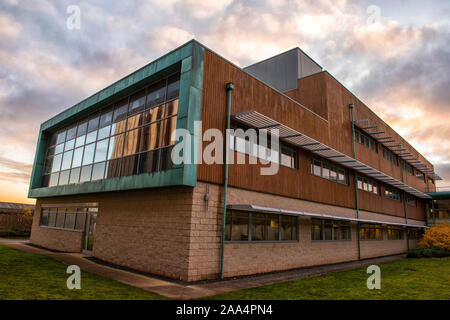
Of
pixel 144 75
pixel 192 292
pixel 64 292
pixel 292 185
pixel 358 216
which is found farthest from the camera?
pixel 358 216

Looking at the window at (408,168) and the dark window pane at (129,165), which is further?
the window at (408,168)

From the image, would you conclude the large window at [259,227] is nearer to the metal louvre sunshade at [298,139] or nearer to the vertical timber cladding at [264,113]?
the vertical timber cladding at [264,113]

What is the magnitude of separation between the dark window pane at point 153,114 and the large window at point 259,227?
5.22 meters

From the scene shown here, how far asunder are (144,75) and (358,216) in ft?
55.6

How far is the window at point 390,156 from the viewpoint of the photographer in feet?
93.2

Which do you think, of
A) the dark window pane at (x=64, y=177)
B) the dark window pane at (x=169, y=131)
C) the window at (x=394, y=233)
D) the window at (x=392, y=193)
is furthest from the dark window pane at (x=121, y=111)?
the window at (x=394, y=233)

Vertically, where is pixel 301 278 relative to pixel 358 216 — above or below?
below

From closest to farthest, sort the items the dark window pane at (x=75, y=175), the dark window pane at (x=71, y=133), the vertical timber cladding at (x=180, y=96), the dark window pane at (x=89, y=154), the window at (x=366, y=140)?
the vertical timber cladding at (x=180, y=96) < the dark window pane at (x=89, y=154) < the dark window pane at (x=75, y=175) < the dark window pane at (x=71, y=133) < the window at (x=366, y=140)

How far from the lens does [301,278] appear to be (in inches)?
→ 481

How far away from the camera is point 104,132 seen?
16984 millimetres

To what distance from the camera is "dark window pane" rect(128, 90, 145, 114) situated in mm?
14752

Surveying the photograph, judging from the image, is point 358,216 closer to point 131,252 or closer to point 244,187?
point 244,187

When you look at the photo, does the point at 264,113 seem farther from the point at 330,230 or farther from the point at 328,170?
the point at 330,230
